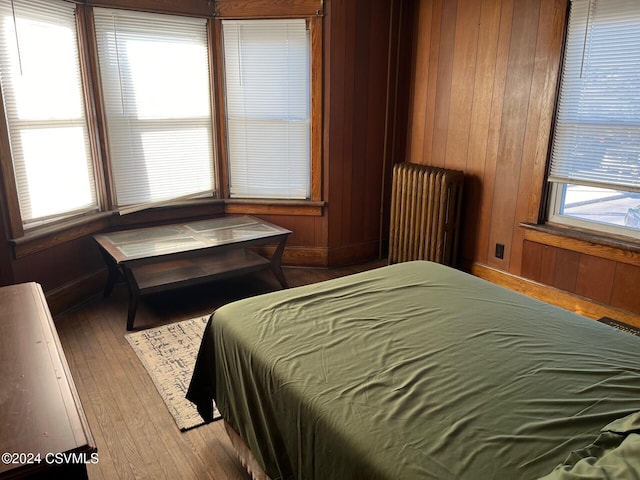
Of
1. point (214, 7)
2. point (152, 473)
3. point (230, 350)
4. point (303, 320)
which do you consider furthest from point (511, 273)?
point (214, 7)

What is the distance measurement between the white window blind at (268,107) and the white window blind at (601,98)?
1942 mm

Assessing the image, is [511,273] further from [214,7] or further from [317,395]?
[214,7]

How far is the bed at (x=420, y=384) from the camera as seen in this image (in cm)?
118

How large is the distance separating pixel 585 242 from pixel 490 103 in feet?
3.96

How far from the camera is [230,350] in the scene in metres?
1.80

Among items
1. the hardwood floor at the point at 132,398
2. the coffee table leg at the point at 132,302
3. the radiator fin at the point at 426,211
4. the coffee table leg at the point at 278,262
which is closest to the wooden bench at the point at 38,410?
the hardwood floor at the point at 132,398

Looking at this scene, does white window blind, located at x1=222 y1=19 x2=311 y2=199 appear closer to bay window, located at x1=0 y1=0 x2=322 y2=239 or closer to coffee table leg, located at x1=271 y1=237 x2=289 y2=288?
bay window, located at x1=0 y1=0 x2=322 y2=239

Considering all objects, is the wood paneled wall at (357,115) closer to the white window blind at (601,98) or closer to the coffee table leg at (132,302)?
the white window blind at (601,98)

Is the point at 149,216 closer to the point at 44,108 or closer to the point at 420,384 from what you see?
the point at 44,108

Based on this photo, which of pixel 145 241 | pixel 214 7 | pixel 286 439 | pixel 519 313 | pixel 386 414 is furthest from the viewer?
pixel 214 7

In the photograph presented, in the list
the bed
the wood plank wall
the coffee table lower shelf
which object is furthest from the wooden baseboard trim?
the coffee table lower shelf

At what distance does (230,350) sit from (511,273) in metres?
2.51

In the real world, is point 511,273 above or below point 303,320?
below

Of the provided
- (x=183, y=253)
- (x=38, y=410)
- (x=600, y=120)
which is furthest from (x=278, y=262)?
(x=38, y=410)
